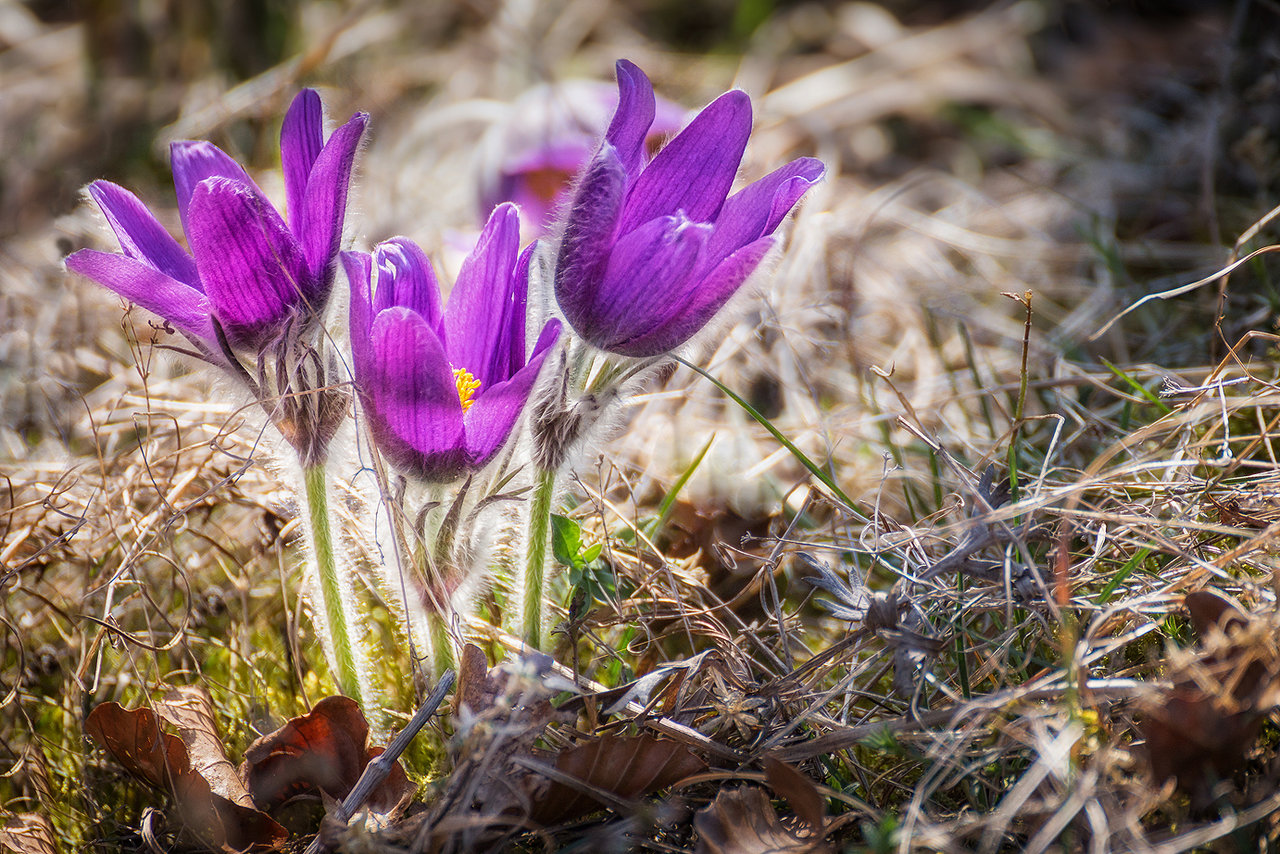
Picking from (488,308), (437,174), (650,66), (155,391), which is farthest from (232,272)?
(650,66)

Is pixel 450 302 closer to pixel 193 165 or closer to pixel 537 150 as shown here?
pixel 193 165

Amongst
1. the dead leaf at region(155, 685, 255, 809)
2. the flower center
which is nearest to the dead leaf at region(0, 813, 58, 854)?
the dead leaf at region(155, 685, 255, 809)

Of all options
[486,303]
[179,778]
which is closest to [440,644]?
[179,778]

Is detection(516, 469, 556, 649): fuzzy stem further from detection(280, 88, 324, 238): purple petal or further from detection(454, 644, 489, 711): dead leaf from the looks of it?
detection(280, 88, 324, 238): purple petal

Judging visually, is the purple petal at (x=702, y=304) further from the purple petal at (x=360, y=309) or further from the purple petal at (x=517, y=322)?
the purple petal at (x=360, y=309)

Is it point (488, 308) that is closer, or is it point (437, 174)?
point (488, 308)

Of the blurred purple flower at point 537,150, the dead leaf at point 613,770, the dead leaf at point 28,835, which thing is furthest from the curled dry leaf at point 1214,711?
the blurred purple flower at point 537,150

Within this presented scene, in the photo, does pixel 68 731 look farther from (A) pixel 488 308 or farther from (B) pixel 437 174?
(B) pixel 437 174
